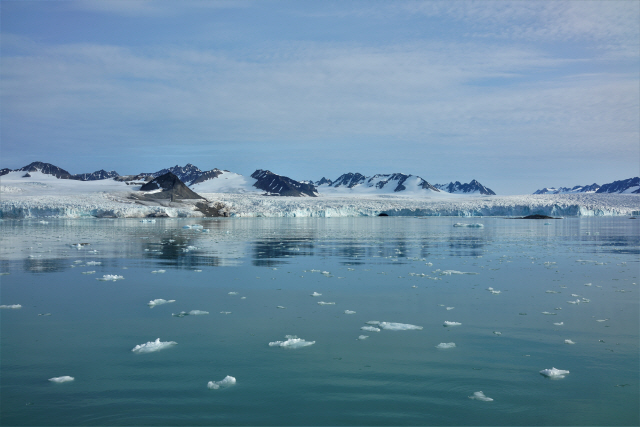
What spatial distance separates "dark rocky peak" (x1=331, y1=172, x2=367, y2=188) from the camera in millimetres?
152000

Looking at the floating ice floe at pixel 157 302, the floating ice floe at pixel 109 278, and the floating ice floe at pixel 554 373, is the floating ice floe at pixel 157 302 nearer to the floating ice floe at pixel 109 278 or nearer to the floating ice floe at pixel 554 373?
the floating ice floe at pixel 109 278

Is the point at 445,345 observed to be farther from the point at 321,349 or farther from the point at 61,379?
the point at 61,379

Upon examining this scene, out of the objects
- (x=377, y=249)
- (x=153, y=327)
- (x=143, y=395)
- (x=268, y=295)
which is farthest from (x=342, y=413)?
(x=377, y=249)

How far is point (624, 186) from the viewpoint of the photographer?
153 metres

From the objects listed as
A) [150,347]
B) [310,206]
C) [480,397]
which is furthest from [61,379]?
[310,206]

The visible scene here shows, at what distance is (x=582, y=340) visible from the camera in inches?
209

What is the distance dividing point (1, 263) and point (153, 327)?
812 centimetres

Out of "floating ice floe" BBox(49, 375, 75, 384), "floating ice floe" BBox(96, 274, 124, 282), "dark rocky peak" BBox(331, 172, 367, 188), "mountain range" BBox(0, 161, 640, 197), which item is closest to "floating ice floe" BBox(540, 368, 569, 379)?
"floating ice floe" BBox(49, 375, 75, 384)

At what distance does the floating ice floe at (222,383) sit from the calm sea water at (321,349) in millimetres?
47

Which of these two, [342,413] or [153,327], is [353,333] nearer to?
[342,413]

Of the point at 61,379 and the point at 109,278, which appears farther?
the point at 109,278

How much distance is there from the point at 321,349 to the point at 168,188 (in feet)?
194

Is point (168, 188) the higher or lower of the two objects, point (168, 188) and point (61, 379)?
the higher

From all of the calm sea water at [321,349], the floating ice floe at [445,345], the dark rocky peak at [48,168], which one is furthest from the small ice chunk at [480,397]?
the dark rocky peak at [48,168]
